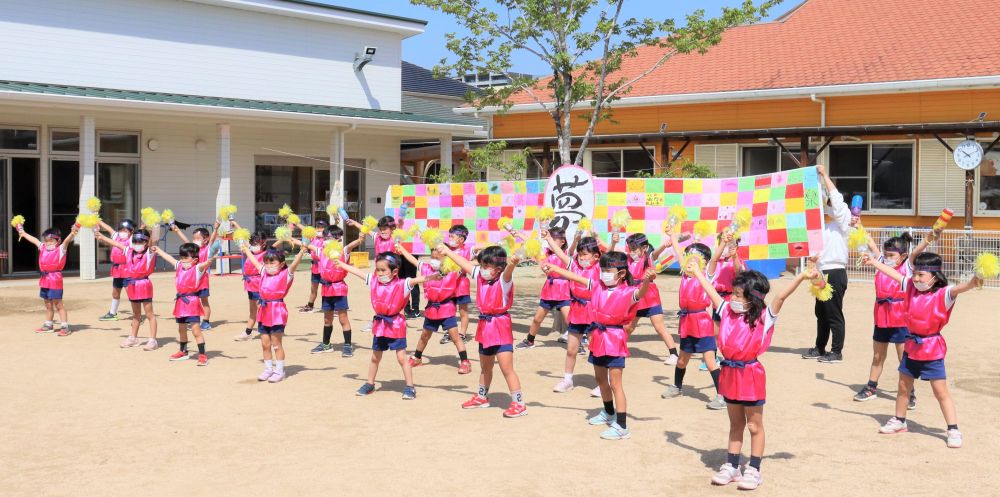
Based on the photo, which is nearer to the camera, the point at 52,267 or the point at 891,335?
the point at 891,335

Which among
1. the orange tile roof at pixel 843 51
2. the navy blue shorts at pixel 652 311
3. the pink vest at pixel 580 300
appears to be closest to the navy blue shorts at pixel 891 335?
the navy blue shorts at pixel 652 311

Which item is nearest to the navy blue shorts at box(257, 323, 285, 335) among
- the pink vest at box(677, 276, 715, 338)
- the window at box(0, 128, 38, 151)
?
the pink vest at box(677, 276, 715, 338)

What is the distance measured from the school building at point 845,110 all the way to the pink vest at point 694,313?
9.07 meters

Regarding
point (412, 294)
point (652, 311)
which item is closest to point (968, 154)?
point (652, 311)

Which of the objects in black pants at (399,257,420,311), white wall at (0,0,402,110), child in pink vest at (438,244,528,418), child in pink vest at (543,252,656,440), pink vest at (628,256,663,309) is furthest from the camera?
white wall at (0,0,402,110)

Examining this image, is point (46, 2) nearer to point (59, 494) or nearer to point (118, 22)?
point (118, 22)

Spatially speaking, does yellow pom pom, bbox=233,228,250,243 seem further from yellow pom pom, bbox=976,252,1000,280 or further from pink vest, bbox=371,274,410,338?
yellow pom pom, bbox=976,252,1000,280

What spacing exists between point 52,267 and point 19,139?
746 centimetres

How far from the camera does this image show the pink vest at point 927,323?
6.49m

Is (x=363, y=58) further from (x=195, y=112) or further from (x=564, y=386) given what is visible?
(x=564, y=386)

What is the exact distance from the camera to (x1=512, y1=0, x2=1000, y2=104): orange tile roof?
1930cm

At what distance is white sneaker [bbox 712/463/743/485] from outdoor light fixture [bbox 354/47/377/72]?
58.9 feet

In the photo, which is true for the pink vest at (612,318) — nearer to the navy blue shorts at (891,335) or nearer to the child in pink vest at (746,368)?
the child in pink vest at (746,368)

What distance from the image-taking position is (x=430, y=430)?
6.89 metres
